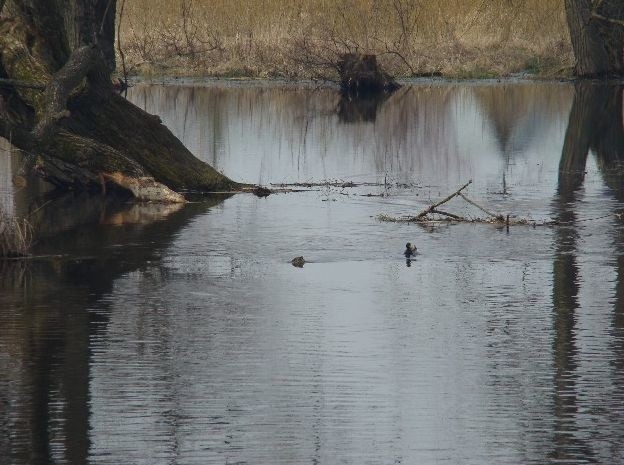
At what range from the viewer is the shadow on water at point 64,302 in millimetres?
8031

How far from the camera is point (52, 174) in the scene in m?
19.2

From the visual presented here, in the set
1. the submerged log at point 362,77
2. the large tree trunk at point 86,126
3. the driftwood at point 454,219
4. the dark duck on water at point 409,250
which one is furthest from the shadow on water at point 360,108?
the dark duck on water at point 409,250

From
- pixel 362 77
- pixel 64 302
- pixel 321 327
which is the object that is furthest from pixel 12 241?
pixel 362 77

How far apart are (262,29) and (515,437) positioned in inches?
1610

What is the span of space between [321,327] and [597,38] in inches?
1345

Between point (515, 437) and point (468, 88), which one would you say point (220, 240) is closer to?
point (515, 437)

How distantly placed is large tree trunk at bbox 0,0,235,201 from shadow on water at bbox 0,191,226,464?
471 millimetres

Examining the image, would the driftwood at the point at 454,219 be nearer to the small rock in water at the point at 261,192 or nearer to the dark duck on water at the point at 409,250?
the dark duck on water at the point at 409,250

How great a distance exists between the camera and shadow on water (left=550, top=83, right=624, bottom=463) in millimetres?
8039

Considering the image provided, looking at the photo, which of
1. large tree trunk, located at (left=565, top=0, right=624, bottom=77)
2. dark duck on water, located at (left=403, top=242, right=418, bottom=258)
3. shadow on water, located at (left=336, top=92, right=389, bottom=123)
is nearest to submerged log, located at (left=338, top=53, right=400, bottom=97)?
shadow on water, located at (left=336, top=92, right=389, bottom=123)

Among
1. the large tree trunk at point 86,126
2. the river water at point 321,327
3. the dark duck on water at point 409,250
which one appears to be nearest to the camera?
the river water at point 321,327

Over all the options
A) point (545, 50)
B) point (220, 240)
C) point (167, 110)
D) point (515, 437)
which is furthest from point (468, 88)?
point (515, 437)

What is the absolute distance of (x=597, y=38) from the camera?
43.2m

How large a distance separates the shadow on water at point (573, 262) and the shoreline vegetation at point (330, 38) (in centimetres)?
1378
